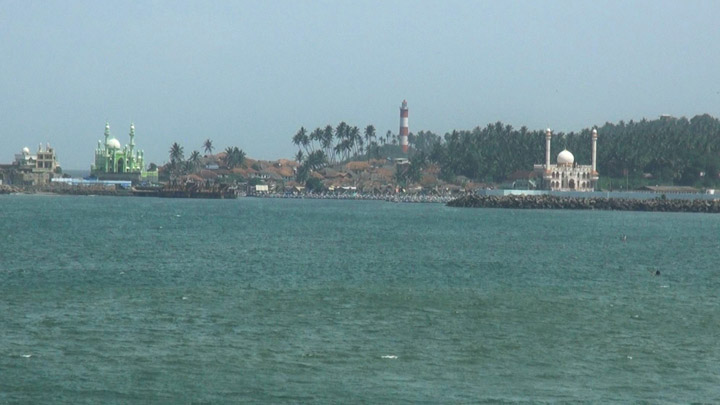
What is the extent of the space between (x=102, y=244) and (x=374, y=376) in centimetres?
5156

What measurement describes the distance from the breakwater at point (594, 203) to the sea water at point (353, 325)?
92.5 meters

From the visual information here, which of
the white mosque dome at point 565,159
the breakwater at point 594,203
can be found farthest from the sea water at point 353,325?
the white mosque dome at point 565,159

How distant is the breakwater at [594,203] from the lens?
531ft

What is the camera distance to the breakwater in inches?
6368

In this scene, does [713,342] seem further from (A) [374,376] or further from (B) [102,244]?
(B) [102,244]

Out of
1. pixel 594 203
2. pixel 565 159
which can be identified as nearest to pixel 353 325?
pixel 594 203

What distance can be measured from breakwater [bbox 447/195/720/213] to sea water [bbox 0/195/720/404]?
92.5m

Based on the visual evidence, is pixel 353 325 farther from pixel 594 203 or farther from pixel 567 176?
pixel 567 176

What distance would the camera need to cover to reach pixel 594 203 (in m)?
170

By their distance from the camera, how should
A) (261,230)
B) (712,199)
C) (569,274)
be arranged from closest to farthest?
(569,274) → (261,230) → (712,199)

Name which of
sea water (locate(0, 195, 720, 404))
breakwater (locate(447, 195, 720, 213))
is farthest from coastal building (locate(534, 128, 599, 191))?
sea water (locate(0, 195, 720, 404))

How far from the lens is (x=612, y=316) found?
129 ft

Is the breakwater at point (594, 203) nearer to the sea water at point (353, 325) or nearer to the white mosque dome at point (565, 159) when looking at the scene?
the white mosque dome at point (565, 159)

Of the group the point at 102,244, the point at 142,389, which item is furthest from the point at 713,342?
the point at 102,244
